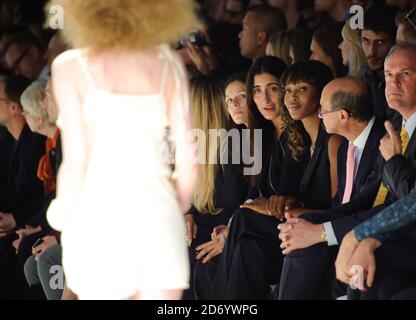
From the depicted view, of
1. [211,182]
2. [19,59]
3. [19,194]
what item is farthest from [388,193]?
[19,59]

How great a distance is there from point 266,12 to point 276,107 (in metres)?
1.10

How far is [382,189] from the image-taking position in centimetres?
455

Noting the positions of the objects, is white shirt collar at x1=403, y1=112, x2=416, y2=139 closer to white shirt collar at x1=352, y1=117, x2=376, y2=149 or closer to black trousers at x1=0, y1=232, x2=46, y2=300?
white shirt collar at x1=352, y1=117, x2=376, y2=149

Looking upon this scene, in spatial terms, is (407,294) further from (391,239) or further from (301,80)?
(301,80)

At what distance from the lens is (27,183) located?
229 inches

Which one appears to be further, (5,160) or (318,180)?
(5,160)

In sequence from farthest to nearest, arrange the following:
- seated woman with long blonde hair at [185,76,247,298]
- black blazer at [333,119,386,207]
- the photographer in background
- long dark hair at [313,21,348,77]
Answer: the photographer in background
long dark hair at [313,21,348,77]
seated woman with long blonde hair at [185,76,247,298]
black blazer at [333,119,386,207]

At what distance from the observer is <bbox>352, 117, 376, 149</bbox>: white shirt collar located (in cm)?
478

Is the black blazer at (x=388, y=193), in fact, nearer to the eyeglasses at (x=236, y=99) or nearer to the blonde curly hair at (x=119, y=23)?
the eyeglasses at (x=236, y=99)

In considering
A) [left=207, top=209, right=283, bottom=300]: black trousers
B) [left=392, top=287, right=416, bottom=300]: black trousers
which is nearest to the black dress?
[left=207, top=209, right=283, bottom=300]: black trousers

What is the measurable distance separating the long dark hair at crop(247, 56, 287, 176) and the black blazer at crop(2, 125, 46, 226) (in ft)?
3.94

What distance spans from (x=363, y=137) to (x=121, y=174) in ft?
5.18

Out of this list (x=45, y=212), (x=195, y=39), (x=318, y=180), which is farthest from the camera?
(x=195, y=39)

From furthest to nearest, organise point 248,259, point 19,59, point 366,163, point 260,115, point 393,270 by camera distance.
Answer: point 19,59 < point 260,115 < point 248,259 < point 366,163 < point 393,270
